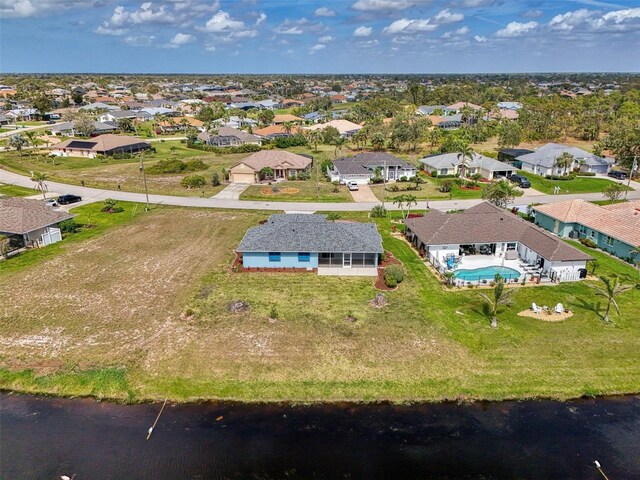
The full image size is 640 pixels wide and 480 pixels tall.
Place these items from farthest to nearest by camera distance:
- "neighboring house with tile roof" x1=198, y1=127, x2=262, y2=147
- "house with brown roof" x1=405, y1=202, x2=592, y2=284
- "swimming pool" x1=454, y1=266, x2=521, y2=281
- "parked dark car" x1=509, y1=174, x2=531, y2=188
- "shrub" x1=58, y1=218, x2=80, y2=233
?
"neighboring house with tile roof" x1=198, y1=127, x2=262, y2=147, "parked dark car" x1=509, y1=174, x2=531, y2=188, "shrub" x1=58, y1=218, x2=80, y2=233, "house with brown roof" x1=405, y1=202, x2=592, y2=284, "swimming pool" x1=454, y1=266, x2=521, y2=281

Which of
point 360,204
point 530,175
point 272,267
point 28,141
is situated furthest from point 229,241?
point 28,141

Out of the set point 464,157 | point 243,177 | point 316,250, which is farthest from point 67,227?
point 464,157

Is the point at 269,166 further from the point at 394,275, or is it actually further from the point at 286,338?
the point at 286,338

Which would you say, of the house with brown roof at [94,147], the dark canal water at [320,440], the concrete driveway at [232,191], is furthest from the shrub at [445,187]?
the house with brown roof at [94,147]

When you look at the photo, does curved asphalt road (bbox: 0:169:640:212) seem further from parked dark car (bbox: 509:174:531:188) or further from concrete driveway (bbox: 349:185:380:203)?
parked dark car (bbox: 509:174:531:188)

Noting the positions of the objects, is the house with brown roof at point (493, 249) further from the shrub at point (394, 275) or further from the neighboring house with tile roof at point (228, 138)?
the neighboring house with tile roof at point (228, 138)

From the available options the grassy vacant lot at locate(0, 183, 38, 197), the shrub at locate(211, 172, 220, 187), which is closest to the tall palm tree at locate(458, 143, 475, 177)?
the shrub at locate(211, 172, 220, 187)
